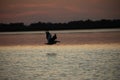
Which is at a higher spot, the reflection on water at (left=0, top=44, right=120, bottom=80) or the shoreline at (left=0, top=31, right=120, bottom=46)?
the reflection on water at (left=0, top=44, right=120, bottom=80)

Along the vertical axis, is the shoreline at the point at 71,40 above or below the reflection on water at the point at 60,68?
below

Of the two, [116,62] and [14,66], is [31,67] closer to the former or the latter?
[14,66]

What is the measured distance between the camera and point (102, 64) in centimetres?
1290

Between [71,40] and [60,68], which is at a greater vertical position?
[60,68]

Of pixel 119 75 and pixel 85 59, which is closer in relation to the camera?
pixel 119 75

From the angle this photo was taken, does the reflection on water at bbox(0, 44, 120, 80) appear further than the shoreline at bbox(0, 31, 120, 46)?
No

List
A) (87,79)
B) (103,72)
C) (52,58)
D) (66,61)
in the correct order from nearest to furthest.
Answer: (87,79) < (103,72) < (66,61) < (52,58)

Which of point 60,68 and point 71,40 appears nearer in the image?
point 60,68

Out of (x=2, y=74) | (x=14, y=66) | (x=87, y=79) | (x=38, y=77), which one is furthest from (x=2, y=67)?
(x=87, y=79)

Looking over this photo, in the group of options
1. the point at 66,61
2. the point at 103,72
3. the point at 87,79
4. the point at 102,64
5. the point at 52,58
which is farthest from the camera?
the point at 52,58

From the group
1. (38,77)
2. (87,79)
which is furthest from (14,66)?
(87,79)

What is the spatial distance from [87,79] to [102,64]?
2702 millimetres

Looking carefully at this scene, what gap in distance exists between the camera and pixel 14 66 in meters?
13.2

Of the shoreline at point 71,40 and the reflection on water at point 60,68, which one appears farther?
the shoreline at point 71,40
